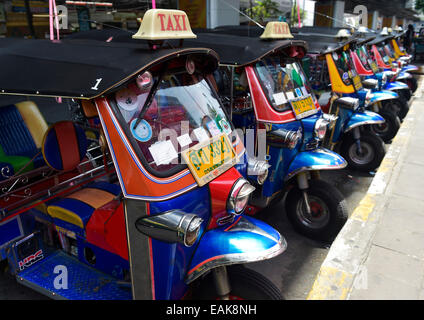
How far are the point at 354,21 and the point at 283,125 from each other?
6731 millimetres

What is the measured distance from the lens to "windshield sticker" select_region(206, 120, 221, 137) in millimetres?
2527

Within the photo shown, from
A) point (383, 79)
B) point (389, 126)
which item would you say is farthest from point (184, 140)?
point (383, 79)

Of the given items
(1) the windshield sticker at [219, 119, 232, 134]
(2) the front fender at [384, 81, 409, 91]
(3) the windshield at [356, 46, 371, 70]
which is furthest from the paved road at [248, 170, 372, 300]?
(2) the front fender at [384, 81, 409, 91]

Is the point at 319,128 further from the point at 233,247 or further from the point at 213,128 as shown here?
the point at 233,247

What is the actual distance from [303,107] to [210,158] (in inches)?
80.4

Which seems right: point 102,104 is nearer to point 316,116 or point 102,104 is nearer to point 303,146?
point 303,146

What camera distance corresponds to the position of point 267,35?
3951mm

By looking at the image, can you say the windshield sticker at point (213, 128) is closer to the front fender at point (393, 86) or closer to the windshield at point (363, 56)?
the windshield at point (363, 56)

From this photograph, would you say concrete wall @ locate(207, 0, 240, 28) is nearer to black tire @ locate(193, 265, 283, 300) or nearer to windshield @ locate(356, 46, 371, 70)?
windshield @ locate(356, 46, 371, 70)

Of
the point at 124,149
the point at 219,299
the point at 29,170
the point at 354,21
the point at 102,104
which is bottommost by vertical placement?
the point at 219,299

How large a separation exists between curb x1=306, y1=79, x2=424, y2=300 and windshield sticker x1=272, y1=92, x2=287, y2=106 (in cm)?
155

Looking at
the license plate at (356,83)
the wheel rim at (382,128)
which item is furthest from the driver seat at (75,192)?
the wheel rim at (382,128)

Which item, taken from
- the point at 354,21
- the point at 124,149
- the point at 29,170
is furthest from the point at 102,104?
the point at 354,21

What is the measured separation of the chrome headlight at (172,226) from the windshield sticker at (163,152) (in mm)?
327
